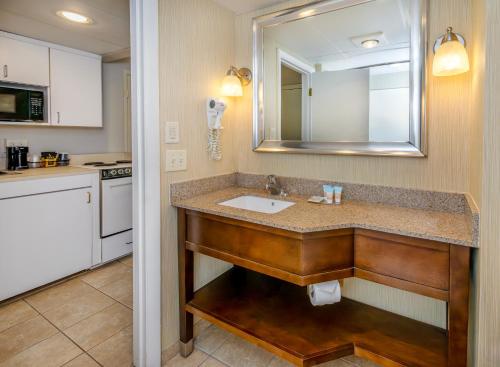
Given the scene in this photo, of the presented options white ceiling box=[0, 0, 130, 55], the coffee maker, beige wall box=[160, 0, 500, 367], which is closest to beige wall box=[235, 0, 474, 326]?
beige wall box=[160, 0, 500, 367]

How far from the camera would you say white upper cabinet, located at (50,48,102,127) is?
2.79 m

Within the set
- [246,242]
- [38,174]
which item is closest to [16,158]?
[38,174]

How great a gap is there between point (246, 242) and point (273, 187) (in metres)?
0.57

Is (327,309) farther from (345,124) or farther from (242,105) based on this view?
(242,105)

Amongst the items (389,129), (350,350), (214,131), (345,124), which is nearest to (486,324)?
(350,350)

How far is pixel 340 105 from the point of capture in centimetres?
170

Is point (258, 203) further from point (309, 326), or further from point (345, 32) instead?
point (345, 32)

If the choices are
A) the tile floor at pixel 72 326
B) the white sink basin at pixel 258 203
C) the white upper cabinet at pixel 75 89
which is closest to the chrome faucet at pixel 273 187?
the white sink basin at pixel 258 203

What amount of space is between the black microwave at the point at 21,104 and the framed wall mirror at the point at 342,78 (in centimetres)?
205

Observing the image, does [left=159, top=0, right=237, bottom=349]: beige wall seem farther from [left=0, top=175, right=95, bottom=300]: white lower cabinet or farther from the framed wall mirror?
[left=0, top=175, right=95, bottom=300]: white lower cabinet

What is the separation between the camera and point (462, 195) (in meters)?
1.40

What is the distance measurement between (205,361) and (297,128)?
1440mm

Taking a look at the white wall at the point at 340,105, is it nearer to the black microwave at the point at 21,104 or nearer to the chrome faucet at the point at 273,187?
the chrome faucet at the point at 273,187

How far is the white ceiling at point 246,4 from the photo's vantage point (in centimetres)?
183
